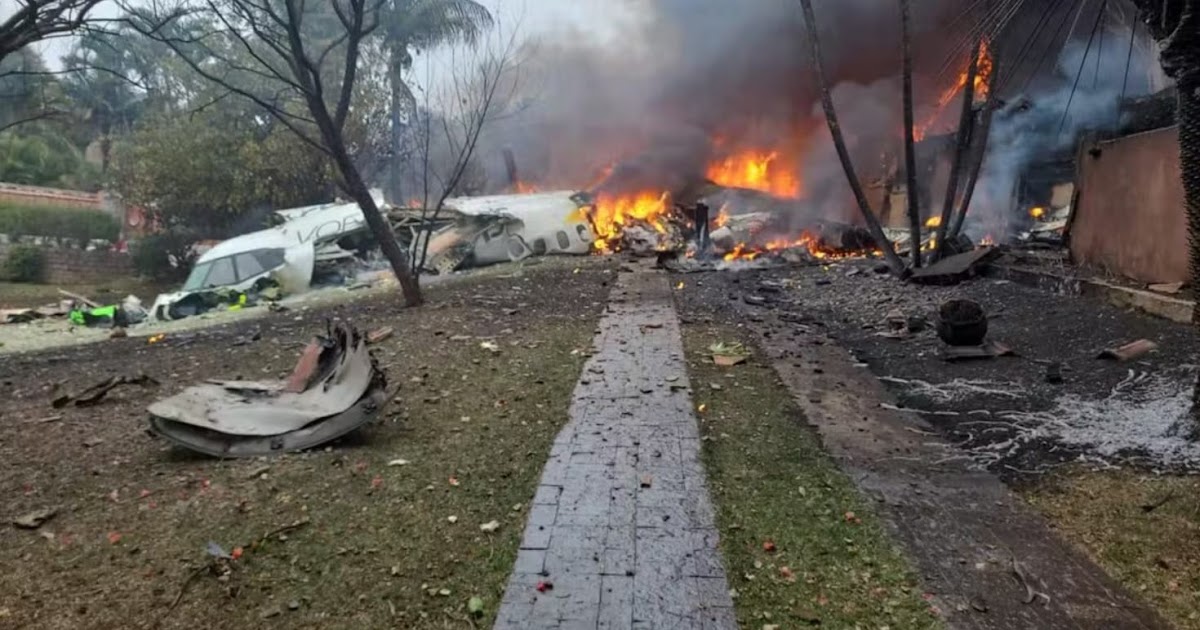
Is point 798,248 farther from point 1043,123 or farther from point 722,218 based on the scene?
point 1043,123

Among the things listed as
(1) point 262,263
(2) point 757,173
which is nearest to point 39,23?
(1) point 262,263

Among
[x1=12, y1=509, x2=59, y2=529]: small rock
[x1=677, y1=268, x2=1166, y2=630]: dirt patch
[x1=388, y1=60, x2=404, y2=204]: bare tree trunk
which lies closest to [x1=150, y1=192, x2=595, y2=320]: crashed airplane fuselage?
[x1=388, y1=60, x2=404, y2=204]: bare tree trunk

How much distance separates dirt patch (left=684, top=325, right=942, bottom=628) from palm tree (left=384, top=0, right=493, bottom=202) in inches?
727

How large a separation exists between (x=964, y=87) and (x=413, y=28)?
51.6 ft

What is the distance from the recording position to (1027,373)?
232 inches

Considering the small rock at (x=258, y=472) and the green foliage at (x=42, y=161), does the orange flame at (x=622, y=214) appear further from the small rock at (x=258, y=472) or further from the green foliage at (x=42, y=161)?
the green foliage at (x=42, y=161)

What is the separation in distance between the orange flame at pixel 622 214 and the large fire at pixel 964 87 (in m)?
7.43

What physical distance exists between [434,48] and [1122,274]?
1740 cm

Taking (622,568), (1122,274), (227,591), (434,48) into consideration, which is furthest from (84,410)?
(434,48)

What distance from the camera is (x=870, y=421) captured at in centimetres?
493

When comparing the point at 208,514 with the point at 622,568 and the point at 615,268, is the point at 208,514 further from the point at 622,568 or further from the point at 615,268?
the point at 615,268

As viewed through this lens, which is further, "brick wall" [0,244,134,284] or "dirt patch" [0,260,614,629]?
"brick wall" [0,244,134,284]

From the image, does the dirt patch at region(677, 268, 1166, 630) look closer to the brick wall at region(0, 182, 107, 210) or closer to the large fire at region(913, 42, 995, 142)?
the large fire at region(913, 42, 995, 142)

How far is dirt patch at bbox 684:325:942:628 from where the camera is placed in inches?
104
